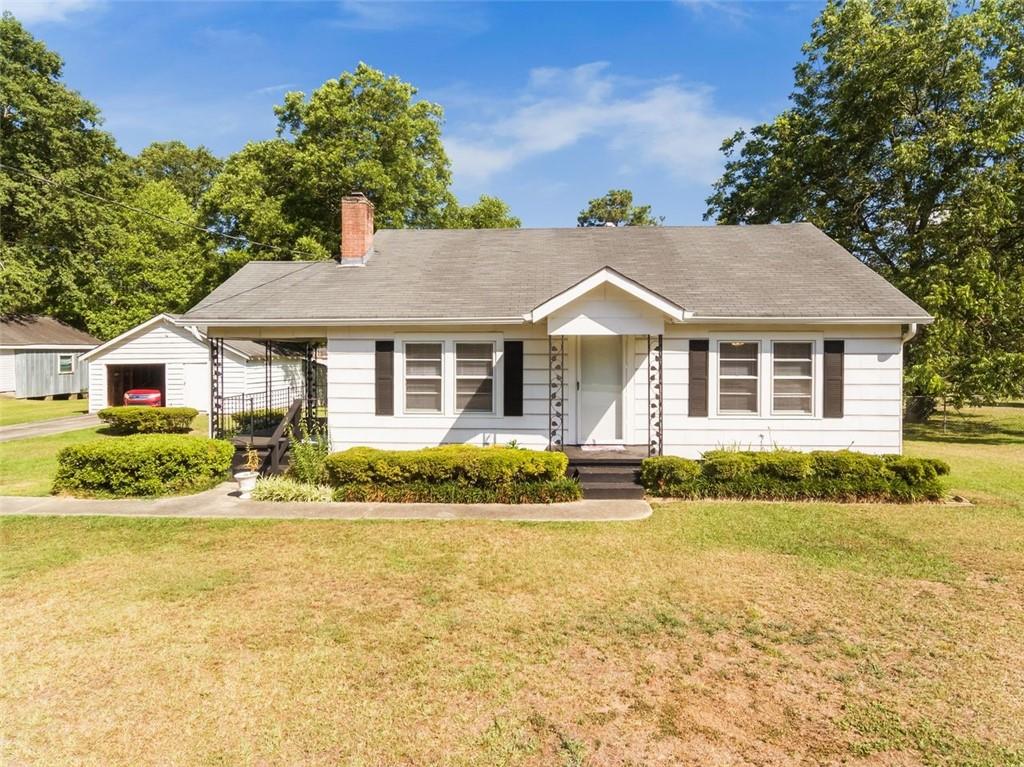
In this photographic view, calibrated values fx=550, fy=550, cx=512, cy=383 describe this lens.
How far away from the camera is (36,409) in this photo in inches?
1017

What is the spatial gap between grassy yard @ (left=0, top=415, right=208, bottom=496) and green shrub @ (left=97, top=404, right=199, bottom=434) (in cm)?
58

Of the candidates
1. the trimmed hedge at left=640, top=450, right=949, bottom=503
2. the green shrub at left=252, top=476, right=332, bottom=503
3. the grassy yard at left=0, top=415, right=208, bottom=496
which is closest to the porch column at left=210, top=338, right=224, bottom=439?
the grassy yard at left=0, top=415, right=208, bottom=496

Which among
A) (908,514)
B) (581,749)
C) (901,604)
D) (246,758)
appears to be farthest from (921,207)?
(246,758)

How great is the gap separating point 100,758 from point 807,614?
6000 mm

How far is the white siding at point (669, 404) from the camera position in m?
11.4

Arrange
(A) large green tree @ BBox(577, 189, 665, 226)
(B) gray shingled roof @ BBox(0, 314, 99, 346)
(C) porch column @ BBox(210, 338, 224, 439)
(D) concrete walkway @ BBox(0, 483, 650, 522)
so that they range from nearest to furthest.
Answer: (D) concrete walkway @ BBox(0, 483, 650, 522), (C) porch column @ BBox(210, 338, 224, 439), (B) gray shingled roof @ BBox(0, 314, 99, 346), (A) large green tree @ BBox(577, 189, 665, 226)

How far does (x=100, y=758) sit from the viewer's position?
353 cm

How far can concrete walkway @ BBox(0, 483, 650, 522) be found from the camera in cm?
909

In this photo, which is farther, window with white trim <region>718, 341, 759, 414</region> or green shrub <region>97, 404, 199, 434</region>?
green shrub <region>97, 404, 199, 434</region>

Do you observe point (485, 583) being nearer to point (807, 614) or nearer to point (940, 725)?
point (807, 614)

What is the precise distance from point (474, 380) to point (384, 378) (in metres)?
1.97

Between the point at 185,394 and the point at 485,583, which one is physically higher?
the point at 185,394

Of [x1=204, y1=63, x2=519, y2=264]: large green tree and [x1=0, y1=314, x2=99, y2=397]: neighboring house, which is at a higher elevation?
[x1=204, y1=63, x2=519, y2=264]: large green tree

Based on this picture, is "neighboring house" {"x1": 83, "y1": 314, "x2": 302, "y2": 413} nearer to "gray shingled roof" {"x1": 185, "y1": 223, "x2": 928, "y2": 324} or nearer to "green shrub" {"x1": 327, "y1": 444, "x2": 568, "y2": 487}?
"gray shingled roof" {"x1": 185, "y1": 223, "x2": 928, "y2": 324}
